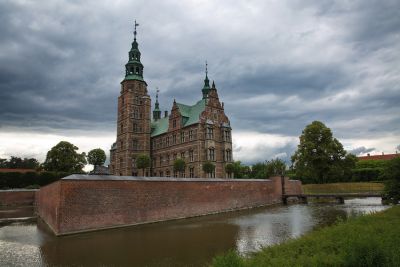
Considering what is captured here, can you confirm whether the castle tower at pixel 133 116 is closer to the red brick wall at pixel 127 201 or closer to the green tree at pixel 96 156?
the green tree at pixel 96 156

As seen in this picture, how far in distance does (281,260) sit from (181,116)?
41028 millimetres

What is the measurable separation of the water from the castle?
22.6 metres

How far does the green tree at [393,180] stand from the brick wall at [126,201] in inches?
600

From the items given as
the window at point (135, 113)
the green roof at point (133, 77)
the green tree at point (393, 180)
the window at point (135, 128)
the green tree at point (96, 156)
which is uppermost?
the green roof at point (133, 77)

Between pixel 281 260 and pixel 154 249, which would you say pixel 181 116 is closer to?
pixel 154 249

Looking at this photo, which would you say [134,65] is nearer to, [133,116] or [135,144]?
[133,116]

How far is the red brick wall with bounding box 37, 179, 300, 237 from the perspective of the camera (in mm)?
19750

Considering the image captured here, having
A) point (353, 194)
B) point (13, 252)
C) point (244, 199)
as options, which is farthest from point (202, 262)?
point (353, 194)

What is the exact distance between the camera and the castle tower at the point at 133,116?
50.1 metres

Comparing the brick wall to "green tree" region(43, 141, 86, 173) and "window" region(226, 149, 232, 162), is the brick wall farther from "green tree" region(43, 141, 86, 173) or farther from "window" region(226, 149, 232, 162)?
"green tree" region(43, 141, 86, 173)

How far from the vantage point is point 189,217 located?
1080 inches

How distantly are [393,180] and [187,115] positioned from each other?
3363cm

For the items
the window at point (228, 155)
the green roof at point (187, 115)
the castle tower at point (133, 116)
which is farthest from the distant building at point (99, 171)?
the castle tower at point (133, 116)

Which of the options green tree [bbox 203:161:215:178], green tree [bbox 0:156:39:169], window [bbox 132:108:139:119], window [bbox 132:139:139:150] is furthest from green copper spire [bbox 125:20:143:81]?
green tree [bbox 0:156:39:169]
